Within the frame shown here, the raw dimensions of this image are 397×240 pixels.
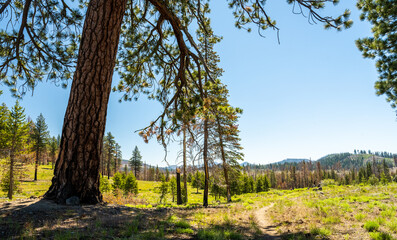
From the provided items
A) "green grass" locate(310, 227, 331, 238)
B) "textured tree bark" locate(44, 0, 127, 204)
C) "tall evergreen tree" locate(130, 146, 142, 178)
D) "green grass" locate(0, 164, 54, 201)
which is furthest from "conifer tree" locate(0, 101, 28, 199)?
"tall evergreen tree" locate(130, 146, 142, 178)

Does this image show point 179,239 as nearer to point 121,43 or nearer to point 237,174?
point 121,43

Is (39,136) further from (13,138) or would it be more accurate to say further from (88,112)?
(88,112)

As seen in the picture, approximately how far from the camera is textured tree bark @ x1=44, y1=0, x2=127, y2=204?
376cm

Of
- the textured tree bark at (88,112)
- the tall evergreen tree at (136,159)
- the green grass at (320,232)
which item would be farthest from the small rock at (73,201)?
the tall evergreen tree at (136,159)

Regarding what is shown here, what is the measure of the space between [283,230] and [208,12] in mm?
7358

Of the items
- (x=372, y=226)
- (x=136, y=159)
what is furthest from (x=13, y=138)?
(x=136, y=159)

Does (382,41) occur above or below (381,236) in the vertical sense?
above

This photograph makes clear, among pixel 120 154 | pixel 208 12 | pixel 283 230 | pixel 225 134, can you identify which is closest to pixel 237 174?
pixel 225 134

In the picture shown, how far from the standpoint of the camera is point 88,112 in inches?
152

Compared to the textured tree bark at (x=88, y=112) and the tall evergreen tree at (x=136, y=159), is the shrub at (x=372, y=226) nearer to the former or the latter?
the textured tree bark at (x=88, y=112)

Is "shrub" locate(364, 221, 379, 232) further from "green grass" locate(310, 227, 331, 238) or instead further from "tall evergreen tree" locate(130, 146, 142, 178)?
"tall evergreen tree" locate(130, 146, 142, 178)

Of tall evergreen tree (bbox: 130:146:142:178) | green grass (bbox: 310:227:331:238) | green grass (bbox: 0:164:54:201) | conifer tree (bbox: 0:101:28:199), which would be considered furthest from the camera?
tall evergreen tree (bbox: 130:146:142:178)

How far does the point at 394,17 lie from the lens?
7.32 m

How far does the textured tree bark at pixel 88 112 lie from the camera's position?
376 cm
